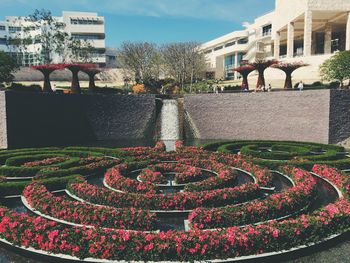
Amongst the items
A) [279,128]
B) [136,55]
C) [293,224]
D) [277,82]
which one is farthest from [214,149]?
[136,55]

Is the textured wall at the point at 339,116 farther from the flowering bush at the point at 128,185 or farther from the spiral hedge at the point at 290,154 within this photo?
the flowering bush at the point at 128,185

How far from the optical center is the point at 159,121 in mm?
38594

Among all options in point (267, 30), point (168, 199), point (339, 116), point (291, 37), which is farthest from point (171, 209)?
point (267, 30)

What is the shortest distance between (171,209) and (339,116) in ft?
77.3

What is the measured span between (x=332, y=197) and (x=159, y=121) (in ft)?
83.9

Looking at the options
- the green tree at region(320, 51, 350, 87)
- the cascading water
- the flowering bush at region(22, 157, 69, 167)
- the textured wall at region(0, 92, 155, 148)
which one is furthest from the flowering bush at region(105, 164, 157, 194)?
the green tree at region(320, 51, 350, 87)

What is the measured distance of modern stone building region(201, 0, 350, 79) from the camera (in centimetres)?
5616

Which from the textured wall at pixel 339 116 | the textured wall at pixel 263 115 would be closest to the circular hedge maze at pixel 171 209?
the textured wall at pixel 339 116

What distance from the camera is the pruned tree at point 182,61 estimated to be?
7069 cm

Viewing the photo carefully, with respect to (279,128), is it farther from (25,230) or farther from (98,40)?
(98,40)

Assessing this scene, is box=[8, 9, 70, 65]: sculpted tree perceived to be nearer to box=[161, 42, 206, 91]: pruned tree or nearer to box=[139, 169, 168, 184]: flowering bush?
box=[161, 42, 206, 91]: pruned tree

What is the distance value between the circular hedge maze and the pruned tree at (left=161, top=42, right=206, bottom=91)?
170ft

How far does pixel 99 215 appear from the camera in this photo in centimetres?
1111

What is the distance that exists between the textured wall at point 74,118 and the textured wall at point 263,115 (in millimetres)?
5816
